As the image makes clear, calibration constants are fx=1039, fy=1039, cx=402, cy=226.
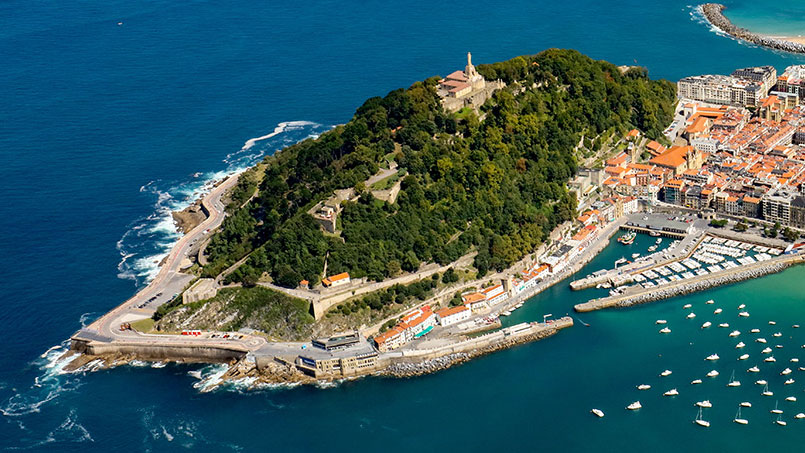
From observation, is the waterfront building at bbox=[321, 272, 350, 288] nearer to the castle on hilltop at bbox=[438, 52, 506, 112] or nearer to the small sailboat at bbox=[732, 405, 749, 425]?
the castle on hilltop at bbox=[438, 52, 506, 112]

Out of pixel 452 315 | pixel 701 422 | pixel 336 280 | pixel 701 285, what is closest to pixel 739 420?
pixel 701 422

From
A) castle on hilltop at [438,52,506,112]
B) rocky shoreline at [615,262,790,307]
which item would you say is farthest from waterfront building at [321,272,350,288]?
castle on hilltop at [438,52,506,112]

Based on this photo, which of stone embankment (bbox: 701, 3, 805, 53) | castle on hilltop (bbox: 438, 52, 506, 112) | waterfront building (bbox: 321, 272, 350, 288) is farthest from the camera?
stone embankment (bbox: 701, 3, 805, 53)

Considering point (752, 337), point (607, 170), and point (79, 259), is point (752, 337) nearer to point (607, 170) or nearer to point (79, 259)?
point (607, 170)

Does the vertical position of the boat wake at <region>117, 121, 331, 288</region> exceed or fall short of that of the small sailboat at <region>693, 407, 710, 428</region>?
it exceeds it

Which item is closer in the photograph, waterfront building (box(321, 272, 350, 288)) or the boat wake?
waterfront building (box(321, 272, 350, 288))

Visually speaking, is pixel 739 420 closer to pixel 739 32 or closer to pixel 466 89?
pixel 466 89
